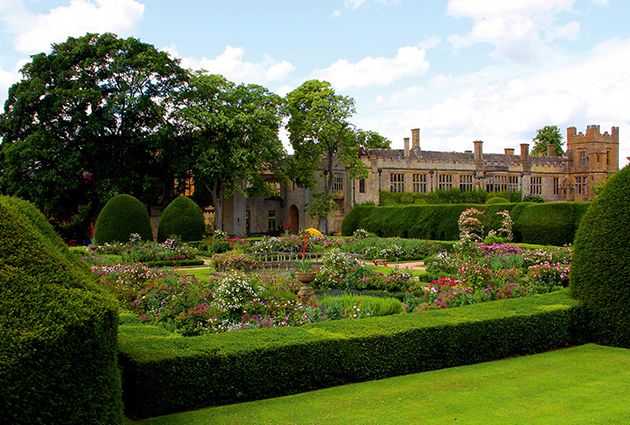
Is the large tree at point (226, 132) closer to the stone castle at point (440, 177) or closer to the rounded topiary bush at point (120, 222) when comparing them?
the stone castle at point (440, 177)

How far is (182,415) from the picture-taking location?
5.57 metres

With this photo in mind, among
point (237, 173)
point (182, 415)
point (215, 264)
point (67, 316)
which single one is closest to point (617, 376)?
point (182, 415)

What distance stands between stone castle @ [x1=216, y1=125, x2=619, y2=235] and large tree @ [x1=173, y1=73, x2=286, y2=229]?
504 cm

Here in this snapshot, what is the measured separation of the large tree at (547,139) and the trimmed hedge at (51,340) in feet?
220

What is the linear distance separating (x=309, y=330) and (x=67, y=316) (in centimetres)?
339

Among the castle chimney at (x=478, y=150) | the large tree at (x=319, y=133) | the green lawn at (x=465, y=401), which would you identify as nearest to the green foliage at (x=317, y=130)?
the large tree at (x=319, y=133)

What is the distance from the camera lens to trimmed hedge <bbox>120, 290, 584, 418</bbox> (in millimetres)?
5684

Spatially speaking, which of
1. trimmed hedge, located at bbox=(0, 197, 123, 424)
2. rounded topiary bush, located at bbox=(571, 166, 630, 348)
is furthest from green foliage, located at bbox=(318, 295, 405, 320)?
trimmed hedge, located at bbox=(0, 197, 123, 424)

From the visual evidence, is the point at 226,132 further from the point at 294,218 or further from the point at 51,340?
the point at 51,340

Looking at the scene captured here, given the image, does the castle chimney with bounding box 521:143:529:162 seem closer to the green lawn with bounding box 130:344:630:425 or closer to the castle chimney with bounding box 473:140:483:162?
the castle chimney with bounding box 473:140:483:162

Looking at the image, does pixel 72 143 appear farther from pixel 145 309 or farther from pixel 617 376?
pixel 617 376

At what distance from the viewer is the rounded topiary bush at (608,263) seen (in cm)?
827

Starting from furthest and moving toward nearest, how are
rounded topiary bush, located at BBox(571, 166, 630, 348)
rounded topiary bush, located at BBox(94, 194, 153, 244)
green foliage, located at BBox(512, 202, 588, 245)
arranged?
green foliage, located at BBox(512, 202, 588, 245) → rounded topiary bush, located at BBox(94, 194, 153, 244) → rounded topiary bush, located at BBox(571, 166, 630, 348)

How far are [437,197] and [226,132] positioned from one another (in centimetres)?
1894
